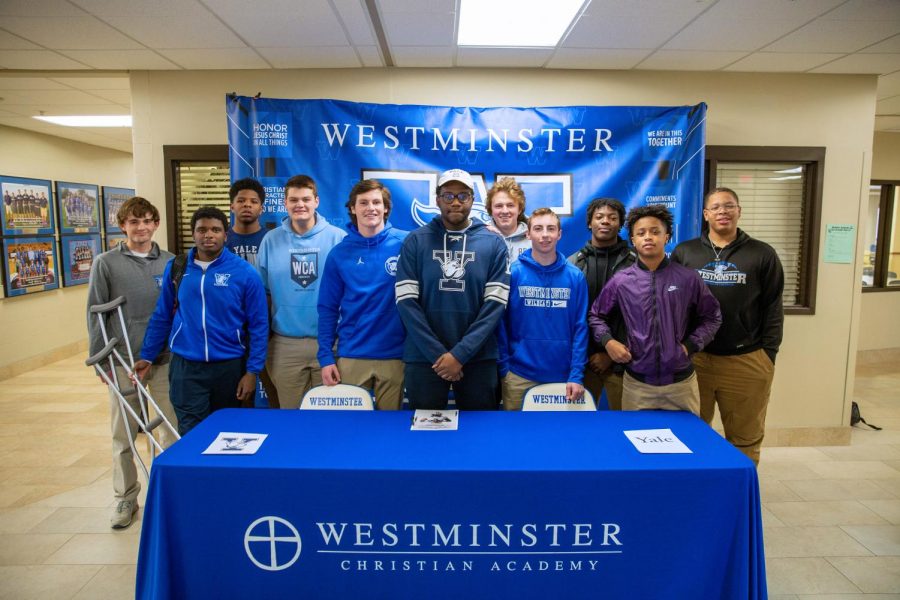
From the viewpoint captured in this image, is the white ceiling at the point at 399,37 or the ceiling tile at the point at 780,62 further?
the ceiling tile at the point at 780,62

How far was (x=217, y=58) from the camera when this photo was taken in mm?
3496

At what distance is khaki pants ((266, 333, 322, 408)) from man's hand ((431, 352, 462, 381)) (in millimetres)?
924

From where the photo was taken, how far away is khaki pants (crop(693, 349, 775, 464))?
2.96m

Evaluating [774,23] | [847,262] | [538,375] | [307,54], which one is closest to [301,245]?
[307,54]

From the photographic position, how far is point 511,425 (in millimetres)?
2090

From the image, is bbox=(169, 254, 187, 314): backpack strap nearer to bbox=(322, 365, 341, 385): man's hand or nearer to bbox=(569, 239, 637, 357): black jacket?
bbox=(322, 365, 341, 385): man's hand

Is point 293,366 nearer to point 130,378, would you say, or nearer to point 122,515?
point 130,378

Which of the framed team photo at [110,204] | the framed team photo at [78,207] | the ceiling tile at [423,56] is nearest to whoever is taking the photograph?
the ceiling tile at [423,56]

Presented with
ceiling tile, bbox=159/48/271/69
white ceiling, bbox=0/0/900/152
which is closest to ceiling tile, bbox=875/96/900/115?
white ceiling, bbox=0/0/900/152

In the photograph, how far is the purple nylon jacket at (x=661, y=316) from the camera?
247cm

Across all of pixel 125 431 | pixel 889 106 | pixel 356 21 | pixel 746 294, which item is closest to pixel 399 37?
pixel 356 21

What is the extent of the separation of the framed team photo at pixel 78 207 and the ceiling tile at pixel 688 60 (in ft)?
21.4

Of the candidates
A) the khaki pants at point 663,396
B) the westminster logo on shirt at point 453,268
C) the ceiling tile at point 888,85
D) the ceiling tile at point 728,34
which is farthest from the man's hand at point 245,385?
the ceiling tile at point 888,85

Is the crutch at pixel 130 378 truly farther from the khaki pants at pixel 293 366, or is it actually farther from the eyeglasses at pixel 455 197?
the eyeglasses at pixel 455 197
